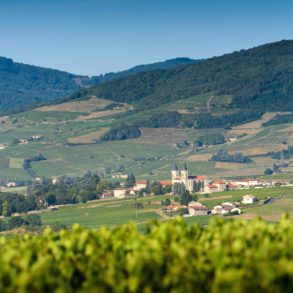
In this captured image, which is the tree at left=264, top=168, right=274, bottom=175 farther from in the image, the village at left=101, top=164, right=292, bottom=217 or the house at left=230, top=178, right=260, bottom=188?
the house at left=230, top=178, right=260, bottom=188

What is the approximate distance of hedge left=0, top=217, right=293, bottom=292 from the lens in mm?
25922

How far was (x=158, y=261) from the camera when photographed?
27500 millimetres

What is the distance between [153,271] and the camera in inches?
1080

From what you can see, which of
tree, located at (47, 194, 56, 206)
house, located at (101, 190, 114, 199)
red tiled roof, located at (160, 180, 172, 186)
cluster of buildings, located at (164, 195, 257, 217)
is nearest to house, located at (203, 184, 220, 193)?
red tiled roof, located at (160, 180, 172, 186)

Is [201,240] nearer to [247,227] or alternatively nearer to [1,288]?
[247,227]

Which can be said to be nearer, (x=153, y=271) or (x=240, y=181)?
(x=153, y=271)

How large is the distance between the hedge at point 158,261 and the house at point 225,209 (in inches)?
3743

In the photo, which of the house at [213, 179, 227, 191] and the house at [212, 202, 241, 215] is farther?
the house at [213, 179, 227, 191]

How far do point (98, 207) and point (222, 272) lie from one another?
4707 inches

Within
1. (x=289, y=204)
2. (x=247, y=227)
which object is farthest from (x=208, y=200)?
(x=247, y=227)

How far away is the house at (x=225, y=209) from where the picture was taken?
127363 mm

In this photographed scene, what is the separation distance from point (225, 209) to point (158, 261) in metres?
107

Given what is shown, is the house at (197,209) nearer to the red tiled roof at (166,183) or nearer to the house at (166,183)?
the house at (166,183)

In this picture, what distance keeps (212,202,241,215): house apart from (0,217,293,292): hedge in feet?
312
